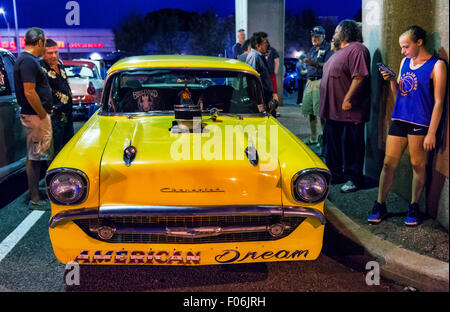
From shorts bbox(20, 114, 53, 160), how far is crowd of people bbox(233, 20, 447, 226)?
7.94 ft

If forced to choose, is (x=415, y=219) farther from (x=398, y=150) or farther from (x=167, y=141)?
(x=167, y=141)

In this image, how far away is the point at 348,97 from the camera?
484 centimetres

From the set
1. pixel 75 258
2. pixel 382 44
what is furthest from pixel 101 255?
pixel 382 44

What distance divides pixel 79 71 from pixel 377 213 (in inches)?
395

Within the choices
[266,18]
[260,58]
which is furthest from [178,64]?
[266,18]

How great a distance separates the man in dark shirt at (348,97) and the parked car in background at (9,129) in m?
3.77

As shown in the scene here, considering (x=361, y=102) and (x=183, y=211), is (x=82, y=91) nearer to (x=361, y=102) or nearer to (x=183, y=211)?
(x=361, y=102)

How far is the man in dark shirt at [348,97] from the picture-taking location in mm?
4832

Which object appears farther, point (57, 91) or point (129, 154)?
point (57, 91)

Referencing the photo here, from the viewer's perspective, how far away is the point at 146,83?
4.60 metres

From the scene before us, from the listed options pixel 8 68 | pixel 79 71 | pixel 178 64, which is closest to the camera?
pixel 178 64

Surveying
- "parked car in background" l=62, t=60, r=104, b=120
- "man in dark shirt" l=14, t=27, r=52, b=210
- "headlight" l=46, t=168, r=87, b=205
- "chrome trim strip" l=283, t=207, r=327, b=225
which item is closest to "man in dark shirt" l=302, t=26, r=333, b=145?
"man in dark shirt" l=14, t=27, r=52, b=210

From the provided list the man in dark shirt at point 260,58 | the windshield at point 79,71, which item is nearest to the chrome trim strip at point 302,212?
the man in dark shirt at point 260,58
